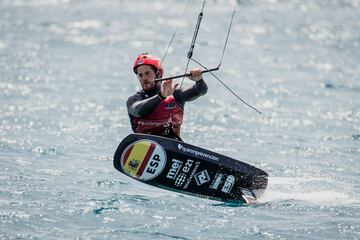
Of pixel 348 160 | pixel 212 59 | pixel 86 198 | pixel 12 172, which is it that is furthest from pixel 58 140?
pixel 212 59

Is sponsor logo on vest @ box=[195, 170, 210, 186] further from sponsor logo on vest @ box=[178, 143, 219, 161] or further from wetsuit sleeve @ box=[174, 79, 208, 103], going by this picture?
wetsuit sleeve @ box=[174, 79, 208, 103]

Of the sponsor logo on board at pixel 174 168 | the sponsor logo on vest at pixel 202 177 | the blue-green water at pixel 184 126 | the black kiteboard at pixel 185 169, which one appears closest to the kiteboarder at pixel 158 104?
the black kiteboard at pixel 185 169

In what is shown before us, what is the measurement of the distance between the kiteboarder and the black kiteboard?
0.26 meters

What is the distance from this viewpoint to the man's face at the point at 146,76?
873cm

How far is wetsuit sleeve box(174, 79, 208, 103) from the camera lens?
28.2 ft

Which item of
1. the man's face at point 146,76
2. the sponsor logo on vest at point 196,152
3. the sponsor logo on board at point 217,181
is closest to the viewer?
the man's face at point 146,76

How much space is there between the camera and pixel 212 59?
2345 centimetres

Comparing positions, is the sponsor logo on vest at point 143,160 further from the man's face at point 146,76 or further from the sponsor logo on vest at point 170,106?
the man's face at point 146,76

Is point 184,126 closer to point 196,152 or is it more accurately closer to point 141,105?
point 196,152

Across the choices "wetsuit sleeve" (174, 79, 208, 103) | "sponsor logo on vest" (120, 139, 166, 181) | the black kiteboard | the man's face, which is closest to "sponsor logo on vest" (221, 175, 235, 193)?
the black kiteboard

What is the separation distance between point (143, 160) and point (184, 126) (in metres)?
5.14

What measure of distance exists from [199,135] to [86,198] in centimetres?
485

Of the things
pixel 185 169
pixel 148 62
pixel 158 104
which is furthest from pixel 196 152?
pixel 148 62

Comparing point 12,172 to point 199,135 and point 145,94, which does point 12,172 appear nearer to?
point 145,94
